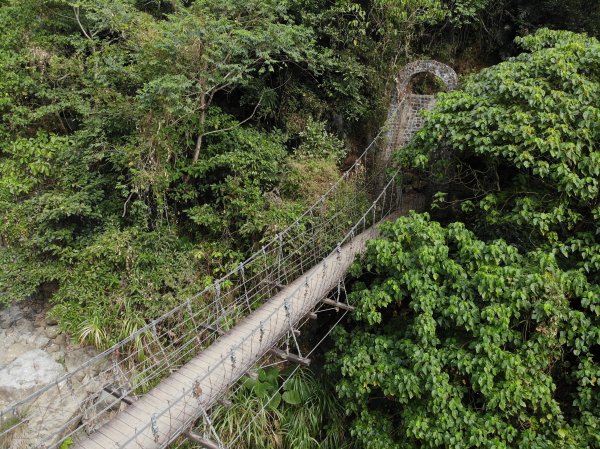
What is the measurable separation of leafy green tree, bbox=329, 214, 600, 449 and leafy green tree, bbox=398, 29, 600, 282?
0.37 m

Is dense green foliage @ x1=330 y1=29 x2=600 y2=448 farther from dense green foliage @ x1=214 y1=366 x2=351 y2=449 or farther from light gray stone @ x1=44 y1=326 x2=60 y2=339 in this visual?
light gray stone @ x1=44 y1=326 x2=60 y2=339

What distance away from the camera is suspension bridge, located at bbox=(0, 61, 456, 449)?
275 cm

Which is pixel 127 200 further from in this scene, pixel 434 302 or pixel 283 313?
pixel 434 302

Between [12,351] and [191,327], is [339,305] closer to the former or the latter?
[191,327]

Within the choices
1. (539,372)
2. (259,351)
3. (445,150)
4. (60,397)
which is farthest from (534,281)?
(60,397)

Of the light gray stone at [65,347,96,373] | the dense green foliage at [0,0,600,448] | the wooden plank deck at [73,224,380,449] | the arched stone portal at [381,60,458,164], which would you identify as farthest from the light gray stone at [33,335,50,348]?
the arched stone portal at [381,60,458,164]

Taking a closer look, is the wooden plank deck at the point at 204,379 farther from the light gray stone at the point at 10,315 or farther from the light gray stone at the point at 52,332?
the light gray stone at the point at 10,315

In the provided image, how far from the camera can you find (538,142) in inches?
122

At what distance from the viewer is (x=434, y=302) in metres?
3.19

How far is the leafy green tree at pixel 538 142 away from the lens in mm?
3117

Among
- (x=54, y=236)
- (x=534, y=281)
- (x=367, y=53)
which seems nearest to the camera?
(x=534, y=281)

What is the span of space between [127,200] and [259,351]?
2230 mm

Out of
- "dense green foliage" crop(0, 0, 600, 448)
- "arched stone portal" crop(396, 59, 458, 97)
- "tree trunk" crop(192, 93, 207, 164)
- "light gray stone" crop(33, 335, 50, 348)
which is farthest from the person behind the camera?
"arched stone portal" crop(396, 59, 458, 97)

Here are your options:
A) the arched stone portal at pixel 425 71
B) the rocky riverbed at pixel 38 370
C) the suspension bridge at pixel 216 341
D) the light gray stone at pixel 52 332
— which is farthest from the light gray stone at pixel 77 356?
the arched stone portal at pixel 425 71
